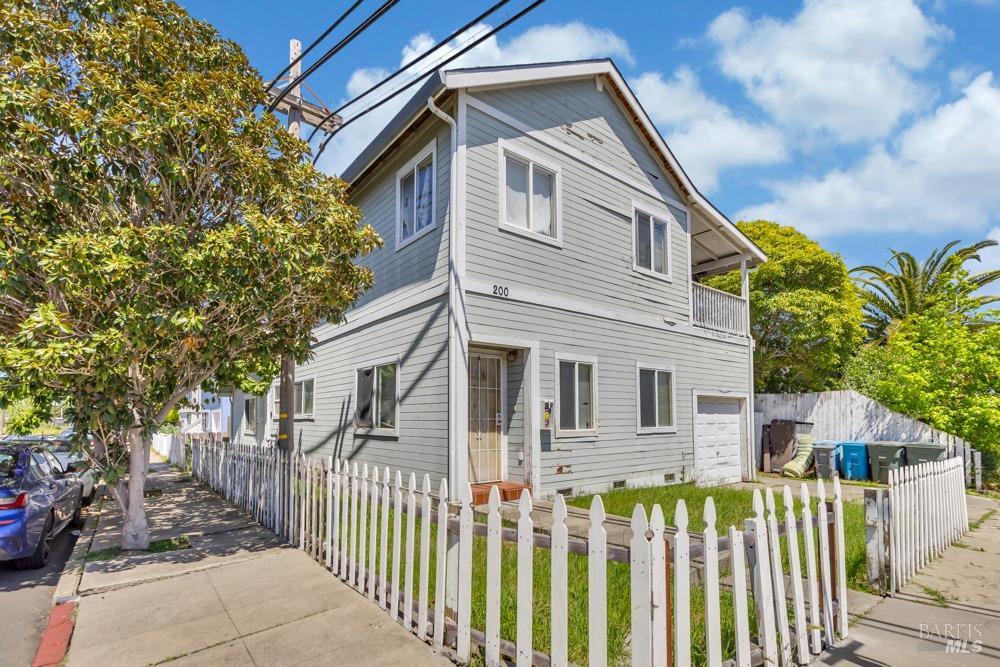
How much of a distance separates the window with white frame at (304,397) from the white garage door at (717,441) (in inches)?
369

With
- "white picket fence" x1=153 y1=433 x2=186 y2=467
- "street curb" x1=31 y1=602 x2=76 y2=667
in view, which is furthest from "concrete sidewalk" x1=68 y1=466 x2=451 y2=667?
"white picket fence" x1=153 y1=433 x2=186 y2=467

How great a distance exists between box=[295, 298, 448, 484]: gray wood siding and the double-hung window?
2120 millimetres

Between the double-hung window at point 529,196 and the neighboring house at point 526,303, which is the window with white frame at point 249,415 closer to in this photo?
the neighboring house at point 526,303

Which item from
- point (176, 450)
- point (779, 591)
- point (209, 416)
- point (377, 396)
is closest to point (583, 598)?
point (779, 591)

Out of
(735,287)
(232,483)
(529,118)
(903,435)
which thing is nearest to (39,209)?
(232,483)

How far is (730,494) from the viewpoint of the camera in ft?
35.4

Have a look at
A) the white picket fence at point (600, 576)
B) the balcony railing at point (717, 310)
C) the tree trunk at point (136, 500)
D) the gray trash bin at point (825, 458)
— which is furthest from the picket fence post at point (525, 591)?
the gray trash bin at point (825, 458)

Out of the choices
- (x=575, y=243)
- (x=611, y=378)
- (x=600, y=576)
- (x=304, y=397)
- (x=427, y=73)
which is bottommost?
(x=600, y=576)

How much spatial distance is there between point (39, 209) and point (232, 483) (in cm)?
600

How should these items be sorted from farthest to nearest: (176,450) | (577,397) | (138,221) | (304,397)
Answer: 1. (176,450)
2. (304,397)
3. (577,397)
4. (138,221)

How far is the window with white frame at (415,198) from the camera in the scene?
9641 mm

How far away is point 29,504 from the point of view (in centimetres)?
666

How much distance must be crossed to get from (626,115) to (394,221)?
227 inches

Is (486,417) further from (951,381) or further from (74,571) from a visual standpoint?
(951,381)
